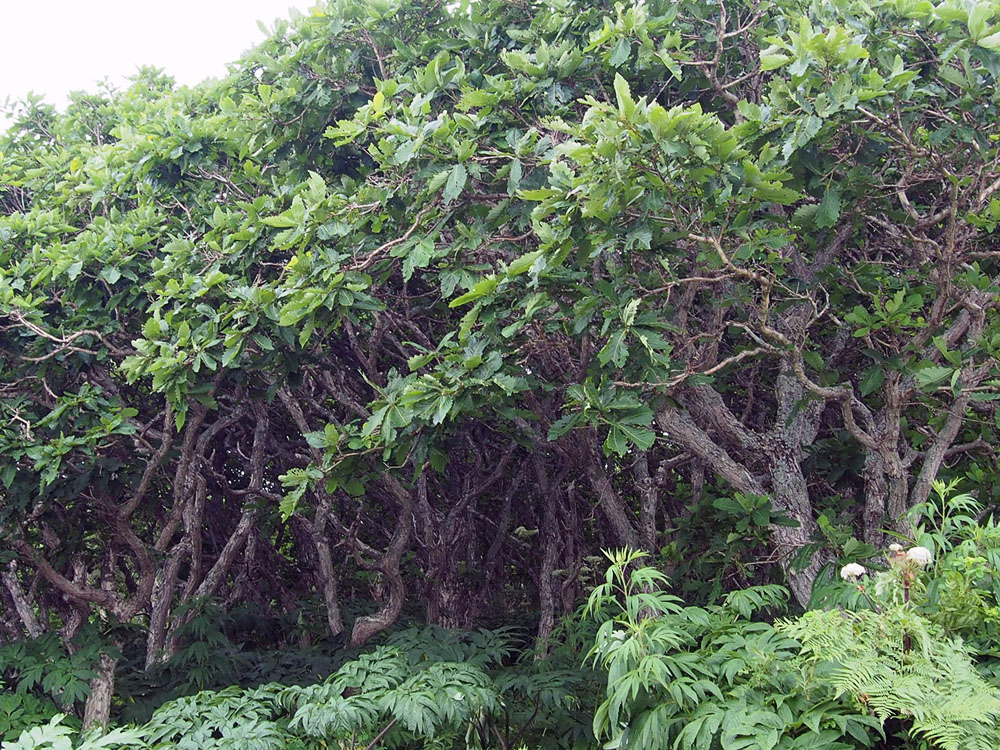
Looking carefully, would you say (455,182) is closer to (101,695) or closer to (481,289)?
(481,289)

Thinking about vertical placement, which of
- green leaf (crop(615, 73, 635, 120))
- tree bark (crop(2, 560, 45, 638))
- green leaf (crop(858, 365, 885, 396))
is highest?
green leaf (crop(615, 73, 635, 120))

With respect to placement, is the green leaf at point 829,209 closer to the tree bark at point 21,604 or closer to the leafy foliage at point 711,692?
the leafy foliage at point 711,692

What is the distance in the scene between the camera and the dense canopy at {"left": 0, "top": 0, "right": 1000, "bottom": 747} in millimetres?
3680

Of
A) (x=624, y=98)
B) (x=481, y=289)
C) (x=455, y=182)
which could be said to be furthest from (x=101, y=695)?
(x=624, y=98)

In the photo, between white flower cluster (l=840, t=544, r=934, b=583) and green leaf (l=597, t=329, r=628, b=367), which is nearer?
white flower cluster (l=840, t=544, r=934, b=583)

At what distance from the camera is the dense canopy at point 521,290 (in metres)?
3.68

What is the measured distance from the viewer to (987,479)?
15.3ft

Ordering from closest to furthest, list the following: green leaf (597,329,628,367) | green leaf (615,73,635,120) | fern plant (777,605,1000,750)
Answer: fern plant (777,605,1000,750), green leaf (615,73,635,120), green leaf (597,329,628,367)

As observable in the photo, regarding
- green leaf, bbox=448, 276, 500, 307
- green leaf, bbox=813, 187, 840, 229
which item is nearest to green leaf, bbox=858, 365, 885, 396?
green leaf, bbox=813, 187, 840, 229

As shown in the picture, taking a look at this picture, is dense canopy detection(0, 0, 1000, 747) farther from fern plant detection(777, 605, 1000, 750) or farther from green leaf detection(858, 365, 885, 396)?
fern plant detection(777, 605, 1000, 750)

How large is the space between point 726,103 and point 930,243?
4.44 feet

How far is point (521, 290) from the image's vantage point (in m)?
3.88

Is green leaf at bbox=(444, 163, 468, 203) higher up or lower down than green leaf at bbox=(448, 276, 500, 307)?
higher up

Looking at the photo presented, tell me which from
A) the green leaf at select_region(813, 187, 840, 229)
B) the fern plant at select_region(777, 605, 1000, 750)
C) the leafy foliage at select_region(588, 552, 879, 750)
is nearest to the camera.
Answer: the fern plant at select_region(777, 605, 1000, 750)
